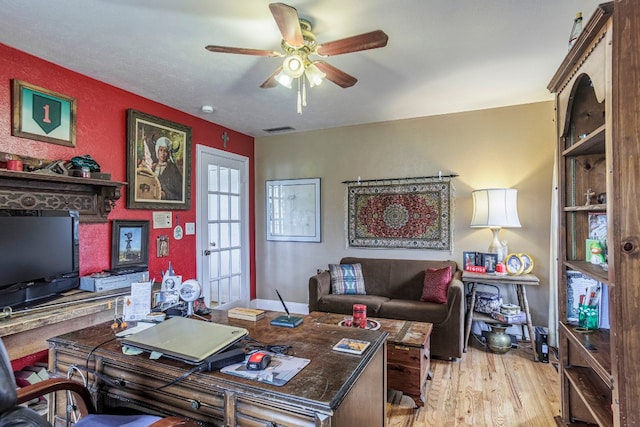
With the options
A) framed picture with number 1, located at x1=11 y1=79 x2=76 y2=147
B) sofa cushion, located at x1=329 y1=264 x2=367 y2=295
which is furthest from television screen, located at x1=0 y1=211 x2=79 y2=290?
sofa cushion, located at x1=329 y1=264 x2=367 y2=295

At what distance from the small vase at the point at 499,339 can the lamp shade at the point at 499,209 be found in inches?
37.7

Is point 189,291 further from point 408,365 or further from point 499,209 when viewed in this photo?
point 499,209

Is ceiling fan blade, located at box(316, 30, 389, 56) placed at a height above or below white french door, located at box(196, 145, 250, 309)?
above

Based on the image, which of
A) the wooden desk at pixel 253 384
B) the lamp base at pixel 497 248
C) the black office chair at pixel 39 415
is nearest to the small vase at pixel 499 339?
the lamp base at pixel 497 248

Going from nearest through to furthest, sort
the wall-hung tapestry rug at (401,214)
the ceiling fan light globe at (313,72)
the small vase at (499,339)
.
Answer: the ceiling fan light globe at (313,72) → the small vase at (499,339) → the wall-hung tapestry rug at (401,214)

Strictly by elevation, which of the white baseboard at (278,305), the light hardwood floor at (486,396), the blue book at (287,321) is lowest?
the light hardwood floor at (486,396)

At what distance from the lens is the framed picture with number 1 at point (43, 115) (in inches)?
89.7

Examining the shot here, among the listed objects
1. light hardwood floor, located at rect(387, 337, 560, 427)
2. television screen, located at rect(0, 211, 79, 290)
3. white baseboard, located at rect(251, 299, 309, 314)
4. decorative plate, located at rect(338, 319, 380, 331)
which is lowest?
light hardwood floor, located at rect(387, 337, 560, 427)

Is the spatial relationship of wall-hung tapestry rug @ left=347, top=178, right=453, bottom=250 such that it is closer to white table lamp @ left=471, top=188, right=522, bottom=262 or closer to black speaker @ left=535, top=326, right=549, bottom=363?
white table lamp @ left=471, top=188, right=522, bottom=262

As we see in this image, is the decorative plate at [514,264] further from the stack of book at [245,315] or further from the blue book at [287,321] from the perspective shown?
the stack of book at [245,315]

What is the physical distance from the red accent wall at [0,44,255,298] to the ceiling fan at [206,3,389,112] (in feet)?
4.35

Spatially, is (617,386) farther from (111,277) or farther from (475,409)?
(111,277)

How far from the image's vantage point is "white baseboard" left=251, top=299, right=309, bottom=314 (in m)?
4.46

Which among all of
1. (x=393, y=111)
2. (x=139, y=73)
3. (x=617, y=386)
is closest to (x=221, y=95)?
Result: (x=139, y=73)
